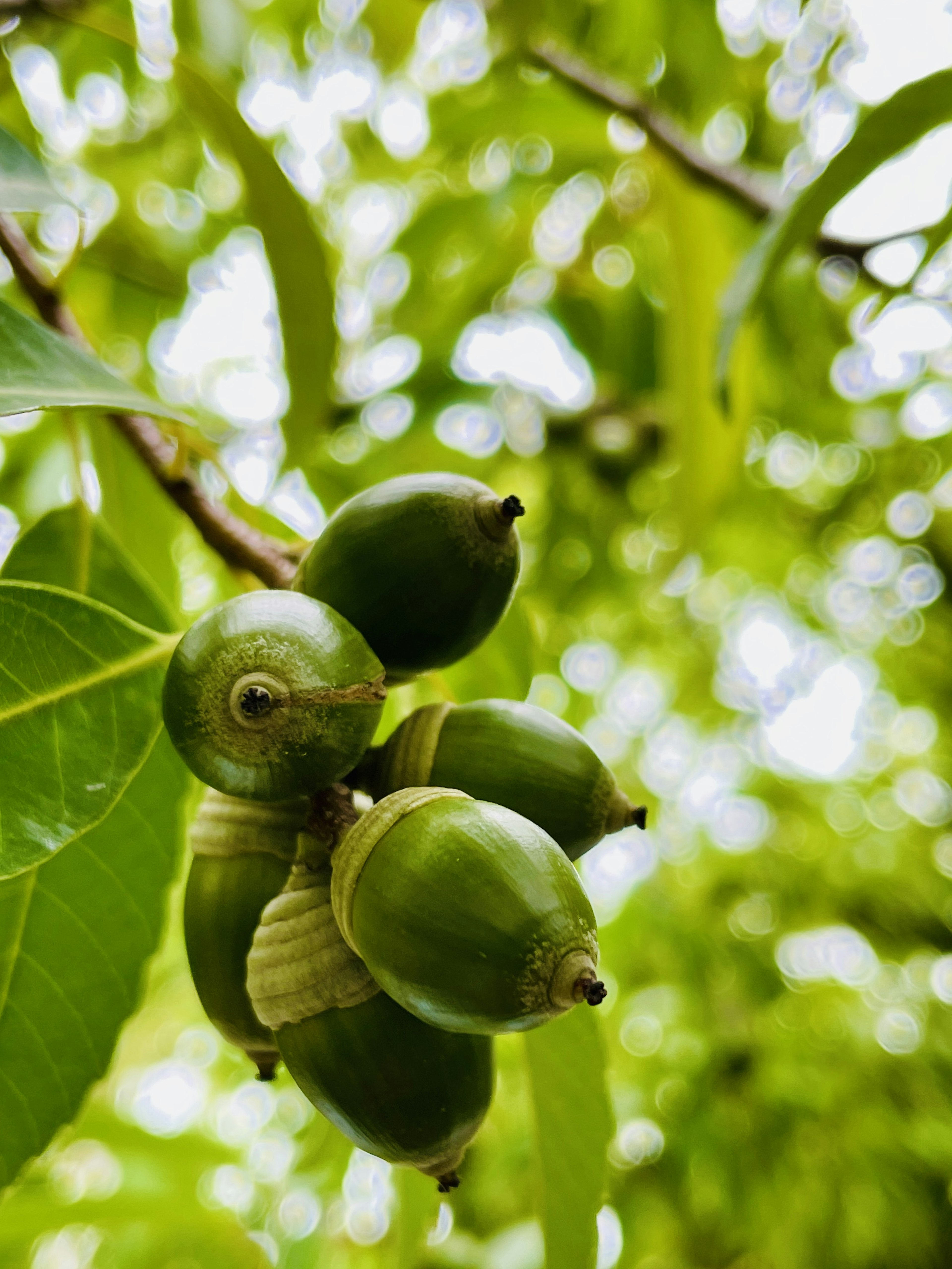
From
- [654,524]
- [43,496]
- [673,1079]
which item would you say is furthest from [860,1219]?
[43,496]

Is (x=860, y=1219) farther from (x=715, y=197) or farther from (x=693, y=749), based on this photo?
(x=715, y=197)

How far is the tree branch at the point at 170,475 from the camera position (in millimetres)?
1045

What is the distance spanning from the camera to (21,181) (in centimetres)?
100

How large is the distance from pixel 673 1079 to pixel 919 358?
7.44 feet

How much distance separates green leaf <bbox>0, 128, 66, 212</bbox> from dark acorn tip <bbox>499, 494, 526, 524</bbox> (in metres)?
0.52

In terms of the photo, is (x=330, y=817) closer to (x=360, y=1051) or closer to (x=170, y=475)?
(x=360, y=1051)

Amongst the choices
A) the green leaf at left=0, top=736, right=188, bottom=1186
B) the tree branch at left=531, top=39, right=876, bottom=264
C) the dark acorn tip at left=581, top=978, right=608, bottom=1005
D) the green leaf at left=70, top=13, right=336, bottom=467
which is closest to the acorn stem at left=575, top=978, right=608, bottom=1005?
the dark acorn tip at left=581, top=978, right=608, bottom=1005

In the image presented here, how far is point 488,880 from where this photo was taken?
69 centimetres

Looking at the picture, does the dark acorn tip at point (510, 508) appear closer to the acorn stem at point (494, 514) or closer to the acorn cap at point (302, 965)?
the acorn stem at point (494, 514)

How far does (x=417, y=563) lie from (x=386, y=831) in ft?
0.79

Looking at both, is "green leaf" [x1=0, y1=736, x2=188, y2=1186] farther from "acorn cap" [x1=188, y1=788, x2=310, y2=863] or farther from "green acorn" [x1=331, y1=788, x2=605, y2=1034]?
"green acorn" [x1=331, y1=788, x2=605, y2=1034]

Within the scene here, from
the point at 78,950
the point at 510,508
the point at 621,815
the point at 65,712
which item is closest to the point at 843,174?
the point at 510,508

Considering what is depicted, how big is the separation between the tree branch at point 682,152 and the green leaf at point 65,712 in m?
1.52

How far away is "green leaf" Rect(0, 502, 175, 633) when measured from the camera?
50.3 inches
